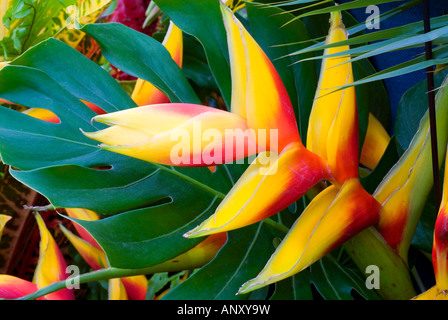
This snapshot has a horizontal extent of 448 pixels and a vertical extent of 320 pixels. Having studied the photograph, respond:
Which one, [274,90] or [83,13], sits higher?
[83,13]

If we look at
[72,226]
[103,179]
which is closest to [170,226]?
[103,179]

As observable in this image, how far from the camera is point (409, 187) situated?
30 centimetres

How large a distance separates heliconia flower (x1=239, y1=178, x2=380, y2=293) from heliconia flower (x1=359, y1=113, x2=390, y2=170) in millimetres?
122

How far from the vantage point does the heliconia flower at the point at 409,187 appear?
292 mm

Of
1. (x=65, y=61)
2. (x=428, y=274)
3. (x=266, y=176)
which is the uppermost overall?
(x=65, y=61)

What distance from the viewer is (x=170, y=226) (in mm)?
351

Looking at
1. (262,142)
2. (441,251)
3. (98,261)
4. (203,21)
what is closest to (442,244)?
(441,251)

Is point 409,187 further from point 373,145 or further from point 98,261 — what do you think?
point 98,261

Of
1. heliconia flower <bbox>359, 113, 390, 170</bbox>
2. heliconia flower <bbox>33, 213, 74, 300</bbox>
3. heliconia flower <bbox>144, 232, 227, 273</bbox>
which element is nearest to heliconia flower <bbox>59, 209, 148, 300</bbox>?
heliconia flower <bbox>33, 213, 74, 300</bbox>

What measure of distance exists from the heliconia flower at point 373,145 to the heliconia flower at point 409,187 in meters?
0.10

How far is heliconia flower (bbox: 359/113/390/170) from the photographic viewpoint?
408mm

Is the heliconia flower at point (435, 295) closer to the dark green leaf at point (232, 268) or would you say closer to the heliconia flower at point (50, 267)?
the dark green leaf at point (232, 268)

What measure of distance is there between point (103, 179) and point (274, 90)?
6.0 inches
